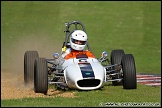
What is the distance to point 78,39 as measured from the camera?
16.5m

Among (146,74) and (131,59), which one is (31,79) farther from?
(146,74)

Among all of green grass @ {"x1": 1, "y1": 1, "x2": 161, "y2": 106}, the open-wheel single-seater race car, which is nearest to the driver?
the open-wheel single-seater race car

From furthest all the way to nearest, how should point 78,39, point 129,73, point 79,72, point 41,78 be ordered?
1. point 78,39
2. point 129,73
3. point 79,72
4. point 41,78

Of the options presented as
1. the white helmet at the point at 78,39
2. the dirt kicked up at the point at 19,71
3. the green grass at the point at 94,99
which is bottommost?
the green grass at the point at 94,99

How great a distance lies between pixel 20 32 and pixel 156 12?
10.2m

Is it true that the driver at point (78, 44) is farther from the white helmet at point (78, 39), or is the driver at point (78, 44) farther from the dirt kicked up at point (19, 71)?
the dirt kicked up at point (19, 71)

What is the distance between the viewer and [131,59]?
15.7 meters

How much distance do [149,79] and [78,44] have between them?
19.2 feet

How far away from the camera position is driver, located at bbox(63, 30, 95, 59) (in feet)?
53.9

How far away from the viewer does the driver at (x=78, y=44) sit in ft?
53.9

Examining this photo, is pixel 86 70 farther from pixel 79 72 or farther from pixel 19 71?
pixel 19 71

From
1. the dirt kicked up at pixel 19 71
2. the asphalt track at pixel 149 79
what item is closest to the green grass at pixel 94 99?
the dirt kicked up at pixel 19 71

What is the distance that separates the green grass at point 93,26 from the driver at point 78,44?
4.41m

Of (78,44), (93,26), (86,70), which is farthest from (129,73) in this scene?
(93,26)
